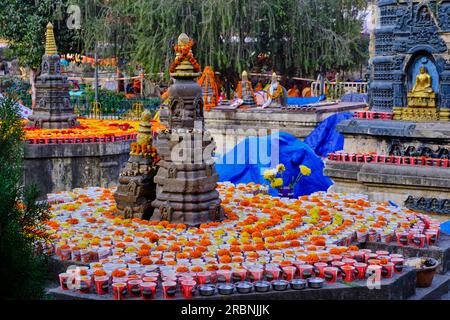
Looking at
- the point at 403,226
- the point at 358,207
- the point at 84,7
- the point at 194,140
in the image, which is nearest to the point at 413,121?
the point at 358,207

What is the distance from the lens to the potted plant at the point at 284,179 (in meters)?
13.8

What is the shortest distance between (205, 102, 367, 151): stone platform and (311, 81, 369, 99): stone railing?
8520 millimetres

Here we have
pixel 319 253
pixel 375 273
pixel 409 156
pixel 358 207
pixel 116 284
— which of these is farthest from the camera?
pixel 409 156

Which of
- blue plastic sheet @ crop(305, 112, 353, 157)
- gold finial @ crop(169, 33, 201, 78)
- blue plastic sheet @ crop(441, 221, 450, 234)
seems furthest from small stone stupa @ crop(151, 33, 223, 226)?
blue plastic sheet @ crop(305, 112, 353, 157)

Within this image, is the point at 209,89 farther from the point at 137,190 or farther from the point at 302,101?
the point at 137,190

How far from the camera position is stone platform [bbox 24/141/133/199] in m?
18.2

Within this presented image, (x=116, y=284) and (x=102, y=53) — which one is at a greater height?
(x=102, y=53)

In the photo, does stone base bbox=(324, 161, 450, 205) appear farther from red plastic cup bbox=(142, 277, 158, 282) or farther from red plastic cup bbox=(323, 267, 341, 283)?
red plastic cup bbox=(142, 277, 158, 282)

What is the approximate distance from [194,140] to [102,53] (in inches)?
950

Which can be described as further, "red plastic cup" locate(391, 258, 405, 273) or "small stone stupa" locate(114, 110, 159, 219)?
"small stone stupa" locate(114, 110, 159, 219)

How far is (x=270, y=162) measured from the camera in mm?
17047

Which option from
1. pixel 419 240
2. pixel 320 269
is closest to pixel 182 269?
pixel 320 269

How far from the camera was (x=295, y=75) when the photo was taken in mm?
34500
